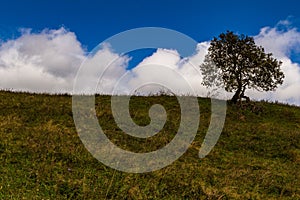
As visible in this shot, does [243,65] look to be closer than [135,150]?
No

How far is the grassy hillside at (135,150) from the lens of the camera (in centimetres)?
1133

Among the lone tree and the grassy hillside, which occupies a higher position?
Result: the lone tree

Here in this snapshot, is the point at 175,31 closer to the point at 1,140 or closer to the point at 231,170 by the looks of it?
the point at 231,170

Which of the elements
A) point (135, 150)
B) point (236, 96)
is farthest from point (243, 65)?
point (135, 150)

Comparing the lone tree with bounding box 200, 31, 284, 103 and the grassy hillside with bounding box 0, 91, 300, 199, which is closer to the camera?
the grassy hillside with bounding box 0, 91, 300, 199

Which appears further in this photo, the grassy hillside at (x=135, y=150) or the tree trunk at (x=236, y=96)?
the tree trunk at (x=236, y=96)

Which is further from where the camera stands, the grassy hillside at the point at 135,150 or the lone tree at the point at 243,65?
the lone tree at the point at 243,65

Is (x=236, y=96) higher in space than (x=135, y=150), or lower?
higher

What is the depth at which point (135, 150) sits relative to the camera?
54.6 ft

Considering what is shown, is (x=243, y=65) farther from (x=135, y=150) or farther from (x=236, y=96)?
(x=135, y=150)

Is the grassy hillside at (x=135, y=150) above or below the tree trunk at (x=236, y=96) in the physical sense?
below

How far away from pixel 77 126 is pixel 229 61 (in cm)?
1852

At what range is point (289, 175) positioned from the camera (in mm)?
16000

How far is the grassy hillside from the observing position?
11328 millimetres
